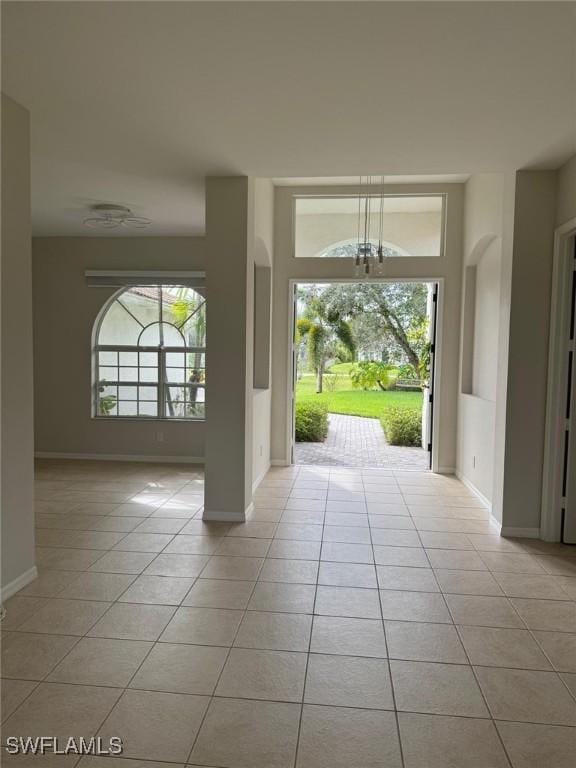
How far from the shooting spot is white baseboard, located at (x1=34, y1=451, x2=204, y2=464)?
20.4 feet

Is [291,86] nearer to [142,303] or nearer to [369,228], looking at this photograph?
[369,228]

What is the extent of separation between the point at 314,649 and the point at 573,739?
1041 mm

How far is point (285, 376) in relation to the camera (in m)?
5.96

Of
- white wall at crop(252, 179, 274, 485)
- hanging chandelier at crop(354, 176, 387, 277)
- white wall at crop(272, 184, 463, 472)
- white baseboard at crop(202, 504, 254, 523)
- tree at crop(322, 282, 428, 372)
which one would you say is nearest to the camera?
white baseboard at crop(202, 504, 254, 523)

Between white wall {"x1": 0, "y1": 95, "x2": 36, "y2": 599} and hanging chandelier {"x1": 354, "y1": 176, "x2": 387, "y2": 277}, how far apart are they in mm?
3352

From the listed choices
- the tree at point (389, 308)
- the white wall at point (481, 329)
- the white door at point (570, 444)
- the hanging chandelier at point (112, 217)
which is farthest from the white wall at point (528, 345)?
the tree at point (389, 308)

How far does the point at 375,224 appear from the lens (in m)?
5.83

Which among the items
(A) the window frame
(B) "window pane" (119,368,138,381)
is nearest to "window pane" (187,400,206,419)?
(B) "window pane" (119,368,138,381)

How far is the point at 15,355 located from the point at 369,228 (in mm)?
4200

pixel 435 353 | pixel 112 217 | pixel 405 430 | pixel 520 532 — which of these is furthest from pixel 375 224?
pixel 405 430

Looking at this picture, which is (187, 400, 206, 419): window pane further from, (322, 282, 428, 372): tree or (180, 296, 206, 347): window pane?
(322, 282, 428, 372): tree

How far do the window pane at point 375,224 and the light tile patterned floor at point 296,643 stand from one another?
311 centimetres

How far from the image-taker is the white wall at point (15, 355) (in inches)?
106

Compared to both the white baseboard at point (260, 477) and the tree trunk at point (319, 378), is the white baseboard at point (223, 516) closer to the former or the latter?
the white baseboard at point (260, 477)
